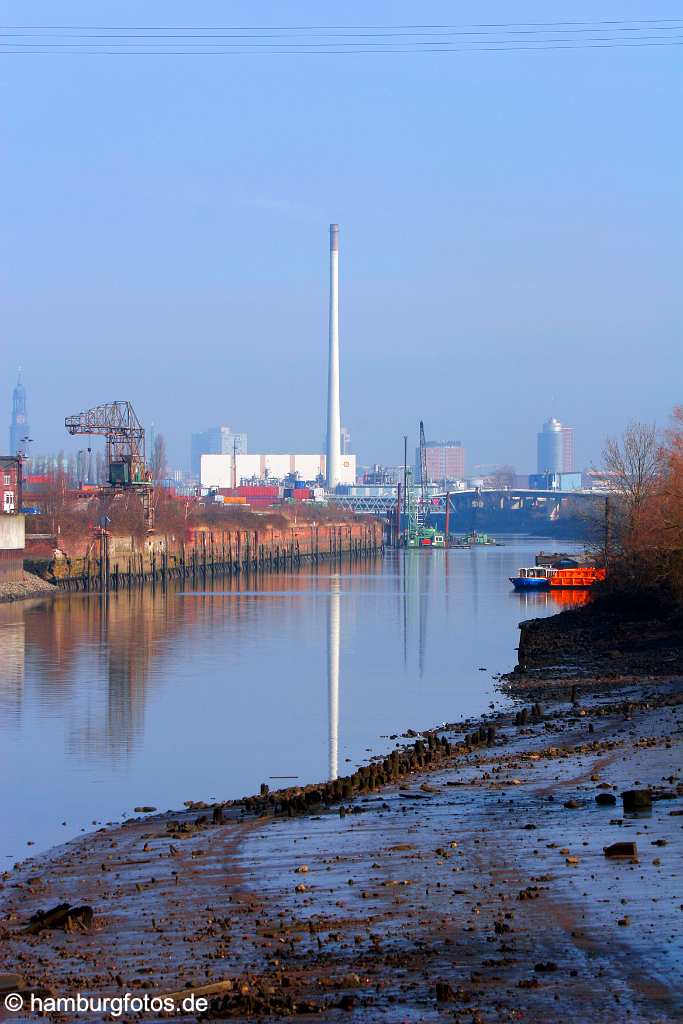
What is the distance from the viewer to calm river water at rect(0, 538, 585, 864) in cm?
1812

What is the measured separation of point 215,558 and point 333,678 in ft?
205

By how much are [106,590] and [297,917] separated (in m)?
57.9

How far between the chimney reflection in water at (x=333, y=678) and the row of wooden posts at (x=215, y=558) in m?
16.3

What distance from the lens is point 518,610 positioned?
52.5 metres

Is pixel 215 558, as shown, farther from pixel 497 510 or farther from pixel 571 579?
pixel 497 510

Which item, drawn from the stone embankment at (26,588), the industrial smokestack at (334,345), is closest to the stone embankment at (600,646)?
the stone embankment at (26,588)

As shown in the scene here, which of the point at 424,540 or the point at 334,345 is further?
the point at 334,345

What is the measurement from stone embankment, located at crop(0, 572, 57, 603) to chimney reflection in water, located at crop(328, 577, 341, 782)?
43.6 ft

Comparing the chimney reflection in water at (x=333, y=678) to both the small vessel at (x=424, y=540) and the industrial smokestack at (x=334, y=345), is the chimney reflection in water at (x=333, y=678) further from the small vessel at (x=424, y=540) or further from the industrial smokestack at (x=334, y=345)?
the industrial smokestack at (x=334, y=345)

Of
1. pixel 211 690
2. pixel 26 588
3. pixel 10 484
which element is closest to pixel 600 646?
pixel 211 690

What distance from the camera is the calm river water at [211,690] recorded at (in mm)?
18125

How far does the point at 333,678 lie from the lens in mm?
30750

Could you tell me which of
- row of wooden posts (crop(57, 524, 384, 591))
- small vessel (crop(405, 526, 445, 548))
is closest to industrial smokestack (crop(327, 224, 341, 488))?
small vessel (crop(405, 526, 445, 548))

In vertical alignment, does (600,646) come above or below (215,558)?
above
